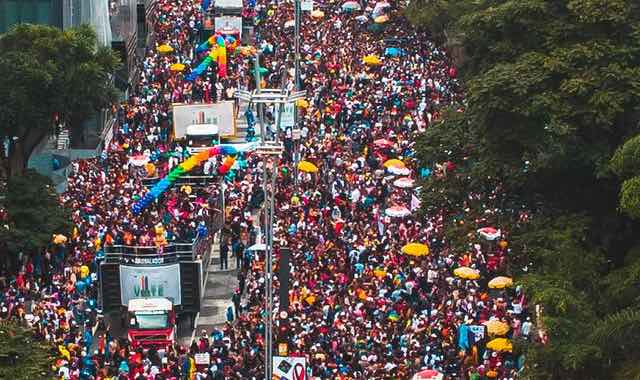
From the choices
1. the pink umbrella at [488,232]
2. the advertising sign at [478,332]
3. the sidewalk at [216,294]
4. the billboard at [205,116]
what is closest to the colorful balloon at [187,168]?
the sidewalk at [216,294]

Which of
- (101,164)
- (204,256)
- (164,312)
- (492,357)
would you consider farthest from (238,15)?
(492,357)

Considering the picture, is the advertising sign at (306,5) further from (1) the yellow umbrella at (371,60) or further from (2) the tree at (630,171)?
(2) the tree at (630,171)

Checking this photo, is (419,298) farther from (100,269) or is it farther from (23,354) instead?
(23,354)

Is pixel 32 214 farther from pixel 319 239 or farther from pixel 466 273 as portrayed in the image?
pixel 466 273

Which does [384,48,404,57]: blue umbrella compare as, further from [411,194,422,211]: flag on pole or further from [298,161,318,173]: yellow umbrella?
[411,194,422,211]: flag on pole

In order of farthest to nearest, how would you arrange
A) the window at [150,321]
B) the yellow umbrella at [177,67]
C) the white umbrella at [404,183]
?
the yellow umbrella at [177,67]
the white umbrella at [404,183]
the window at [150,321]

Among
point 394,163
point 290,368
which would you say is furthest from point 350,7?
point 290,368
